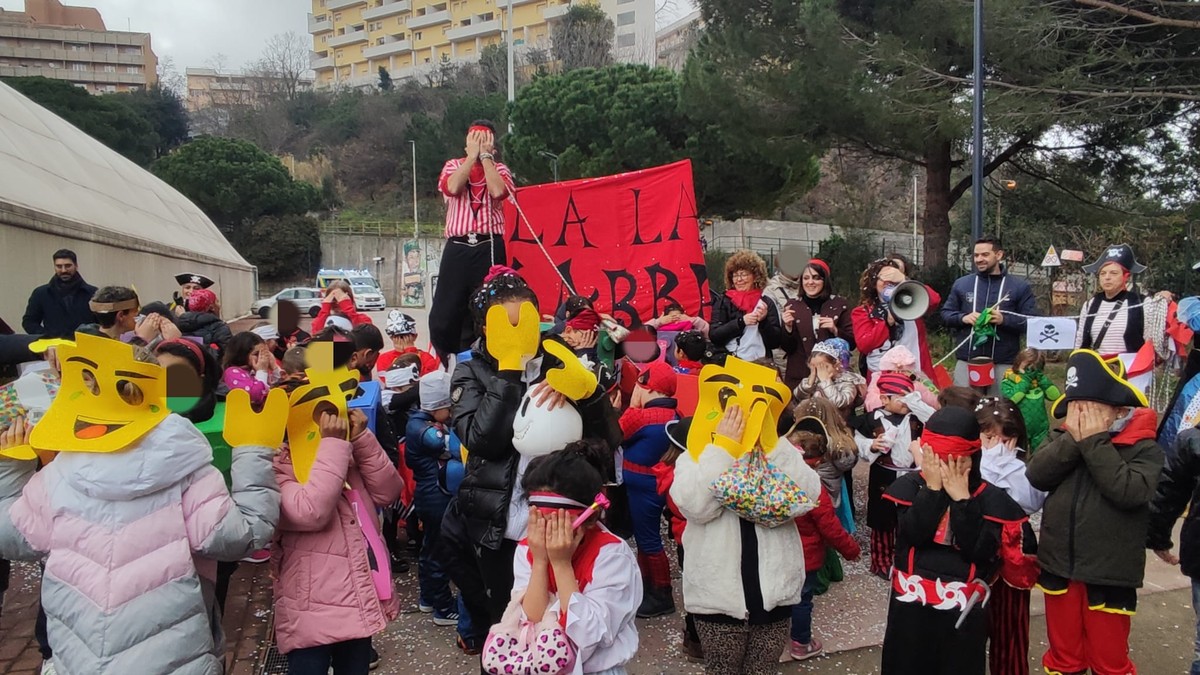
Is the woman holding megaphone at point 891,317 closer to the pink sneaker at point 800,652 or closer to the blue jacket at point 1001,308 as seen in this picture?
the blue jacket at point 1001,308

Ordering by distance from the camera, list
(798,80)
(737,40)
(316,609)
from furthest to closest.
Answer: (737,40)
(798,80)
(316,609)

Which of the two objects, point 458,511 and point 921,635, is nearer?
point 921,635

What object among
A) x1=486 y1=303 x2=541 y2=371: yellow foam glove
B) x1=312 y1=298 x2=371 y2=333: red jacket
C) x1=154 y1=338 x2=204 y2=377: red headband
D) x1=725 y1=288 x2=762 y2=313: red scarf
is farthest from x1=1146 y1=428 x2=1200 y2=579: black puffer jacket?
x1=312 y1=298 x2=371 y2=333: red jacket

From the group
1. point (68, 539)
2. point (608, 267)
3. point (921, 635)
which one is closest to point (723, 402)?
point (921, 635)

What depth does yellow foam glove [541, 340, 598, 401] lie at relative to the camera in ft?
8.87

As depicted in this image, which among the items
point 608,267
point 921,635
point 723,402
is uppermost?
point 608,267

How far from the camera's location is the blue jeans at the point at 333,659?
8.78 ft

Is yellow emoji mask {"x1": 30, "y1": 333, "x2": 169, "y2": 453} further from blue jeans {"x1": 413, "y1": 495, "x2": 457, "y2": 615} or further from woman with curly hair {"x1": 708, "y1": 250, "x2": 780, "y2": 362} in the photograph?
woman with curly hair {"x1": 708, "y1": 250, "x2": 780, "y2": 362}

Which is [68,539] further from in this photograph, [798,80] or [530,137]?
[530,137]

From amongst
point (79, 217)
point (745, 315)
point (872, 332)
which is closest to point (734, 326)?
point (745, 315)

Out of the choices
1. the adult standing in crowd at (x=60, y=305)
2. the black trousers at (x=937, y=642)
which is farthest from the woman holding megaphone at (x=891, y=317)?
the adult standing in crowd at (x=60, y=305)

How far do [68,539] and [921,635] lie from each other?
9.04 ft

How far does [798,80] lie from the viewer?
1222 cm

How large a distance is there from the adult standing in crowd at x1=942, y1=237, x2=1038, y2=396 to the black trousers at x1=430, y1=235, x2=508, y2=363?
3418mm
